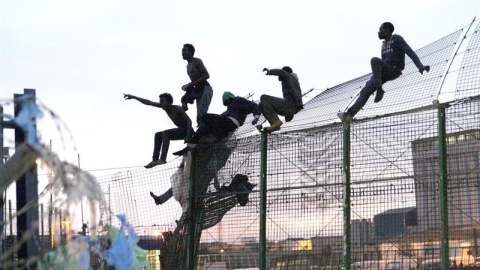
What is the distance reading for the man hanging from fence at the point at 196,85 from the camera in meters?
12.4

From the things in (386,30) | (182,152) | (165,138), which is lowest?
(182,152)

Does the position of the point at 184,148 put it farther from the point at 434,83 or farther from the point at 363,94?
the point at 434,83

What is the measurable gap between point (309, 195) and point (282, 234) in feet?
1.94

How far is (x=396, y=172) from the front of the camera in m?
9.20

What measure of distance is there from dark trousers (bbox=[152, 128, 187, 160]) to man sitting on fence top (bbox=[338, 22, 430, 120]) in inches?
109

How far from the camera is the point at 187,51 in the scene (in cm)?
1256

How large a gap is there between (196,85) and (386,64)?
3.03 m

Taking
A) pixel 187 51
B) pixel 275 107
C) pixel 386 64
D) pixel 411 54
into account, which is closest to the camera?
pixel 411 54

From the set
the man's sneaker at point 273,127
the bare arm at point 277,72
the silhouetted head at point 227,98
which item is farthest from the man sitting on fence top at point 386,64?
the silhouetted head at point 227,98

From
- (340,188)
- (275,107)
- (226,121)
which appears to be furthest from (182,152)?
(340,188)

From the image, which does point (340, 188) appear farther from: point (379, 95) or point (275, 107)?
point (275, 107)

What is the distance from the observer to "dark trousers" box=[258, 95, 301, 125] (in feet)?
35.9

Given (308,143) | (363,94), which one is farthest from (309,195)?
(363,94)

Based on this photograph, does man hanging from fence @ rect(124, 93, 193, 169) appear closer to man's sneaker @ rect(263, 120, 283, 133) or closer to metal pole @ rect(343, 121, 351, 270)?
man's sneaker @ rect(263, 120, 283, 133)
